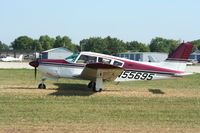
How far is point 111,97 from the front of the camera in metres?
11.7

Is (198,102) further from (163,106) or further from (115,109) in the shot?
(115,109)

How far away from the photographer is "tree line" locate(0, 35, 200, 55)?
102m

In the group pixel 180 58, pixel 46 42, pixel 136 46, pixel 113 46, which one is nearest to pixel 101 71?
pixel 180 58

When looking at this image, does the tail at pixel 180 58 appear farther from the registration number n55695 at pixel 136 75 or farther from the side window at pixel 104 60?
the side window at pixel 104 60

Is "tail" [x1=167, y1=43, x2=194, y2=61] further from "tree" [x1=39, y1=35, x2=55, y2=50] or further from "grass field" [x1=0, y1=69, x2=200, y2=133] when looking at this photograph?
"tree" [x1=39, y1=35, x2=55, y2=50]

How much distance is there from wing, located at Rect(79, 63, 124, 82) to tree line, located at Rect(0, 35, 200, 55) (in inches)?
3306

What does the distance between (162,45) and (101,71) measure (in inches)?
5266

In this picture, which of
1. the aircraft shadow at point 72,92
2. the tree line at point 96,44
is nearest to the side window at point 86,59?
the aircraft shadow at point 72,92

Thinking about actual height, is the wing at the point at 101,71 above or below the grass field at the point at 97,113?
above

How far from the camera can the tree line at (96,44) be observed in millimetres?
102500

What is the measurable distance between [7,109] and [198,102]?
6.47m

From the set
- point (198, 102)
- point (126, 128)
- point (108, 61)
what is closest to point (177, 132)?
point (126, 128)

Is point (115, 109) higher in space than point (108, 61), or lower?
lower

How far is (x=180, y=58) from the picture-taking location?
13953 millimetres
